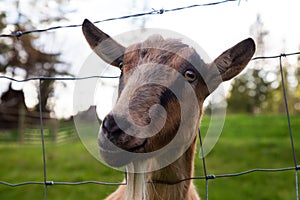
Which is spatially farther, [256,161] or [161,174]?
[256,161]

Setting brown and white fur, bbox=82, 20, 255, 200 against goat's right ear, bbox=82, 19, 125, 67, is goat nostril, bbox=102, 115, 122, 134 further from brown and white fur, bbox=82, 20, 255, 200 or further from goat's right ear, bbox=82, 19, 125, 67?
goat's right ear, bbox=82, 19, 125, 67

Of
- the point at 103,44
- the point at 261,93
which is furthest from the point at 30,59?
the point at 261,93

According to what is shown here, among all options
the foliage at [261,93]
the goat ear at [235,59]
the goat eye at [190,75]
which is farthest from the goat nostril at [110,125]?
the foliage at [261,93]

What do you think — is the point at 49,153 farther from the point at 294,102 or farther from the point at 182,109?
the point at 294,102

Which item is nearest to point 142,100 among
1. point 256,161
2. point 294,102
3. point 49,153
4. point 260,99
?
point 256,161

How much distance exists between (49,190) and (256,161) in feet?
15.4

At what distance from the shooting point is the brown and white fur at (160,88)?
2.53 metres

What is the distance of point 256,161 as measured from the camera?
11.4 meters

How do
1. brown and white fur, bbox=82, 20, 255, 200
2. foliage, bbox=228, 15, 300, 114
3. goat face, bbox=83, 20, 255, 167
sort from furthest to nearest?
foliage, bbox=228, 15, 300, 114
brown and white fur, bbox=82, 20, 255, 200
goat face, bbox=83, 20, 255, 167

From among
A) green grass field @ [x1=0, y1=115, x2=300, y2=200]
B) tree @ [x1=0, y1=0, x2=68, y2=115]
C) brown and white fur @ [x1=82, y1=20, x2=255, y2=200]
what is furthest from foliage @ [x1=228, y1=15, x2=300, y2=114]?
brown and white fur @ [x1=82, y1=20, x2=255, y2=200]

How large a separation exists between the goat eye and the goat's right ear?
1.46ft

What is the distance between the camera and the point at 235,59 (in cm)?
286

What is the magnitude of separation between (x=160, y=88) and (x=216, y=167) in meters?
8.77

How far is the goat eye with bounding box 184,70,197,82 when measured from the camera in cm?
278
